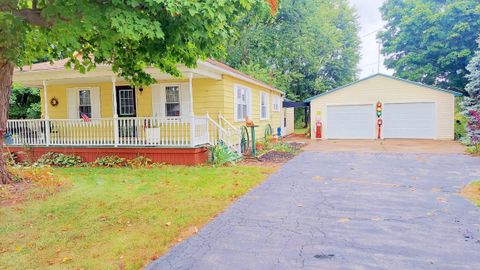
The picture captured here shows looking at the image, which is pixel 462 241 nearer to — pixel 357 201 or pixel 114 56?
pixel 357 201

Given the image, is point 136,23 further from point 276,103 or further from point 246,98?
point 276,103

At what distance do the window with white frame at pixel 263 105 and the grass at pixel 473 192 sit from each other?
38.1 ft

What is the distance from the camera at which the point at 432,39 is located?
79.4ft

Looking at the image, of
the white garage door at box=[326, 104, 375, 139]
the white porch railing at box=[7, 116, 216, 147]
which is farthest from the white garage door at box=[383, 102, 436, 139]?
the white porch railing at box=[7, 116, 216, 147]

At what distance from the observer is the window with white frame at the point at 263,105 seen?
58.4 ft

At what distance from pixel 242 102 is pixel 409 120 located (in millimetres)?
9699

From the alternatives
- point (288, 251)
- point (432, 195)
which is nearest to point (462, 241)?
point (288, 251)

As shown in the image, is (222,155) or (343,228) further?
(222,155)

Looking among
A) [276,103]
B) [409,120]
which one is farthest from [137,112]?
[409,120]

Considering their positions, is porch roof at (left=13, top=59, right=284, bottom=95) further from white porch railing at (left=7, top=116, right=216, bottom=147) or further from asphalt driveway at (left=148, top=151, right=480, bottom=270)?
asphalt driveway at (left=148, top=151, right=480, bottom=270)

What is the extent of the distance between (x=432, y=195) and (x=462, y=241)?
2.36 metres

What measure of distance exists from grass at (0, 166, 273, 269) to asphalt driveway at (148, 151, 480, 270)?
36 cm

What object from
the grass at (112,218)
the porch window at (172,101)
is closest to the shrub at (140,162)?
the grass at (112,218)

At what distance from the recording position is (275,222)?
467cm
